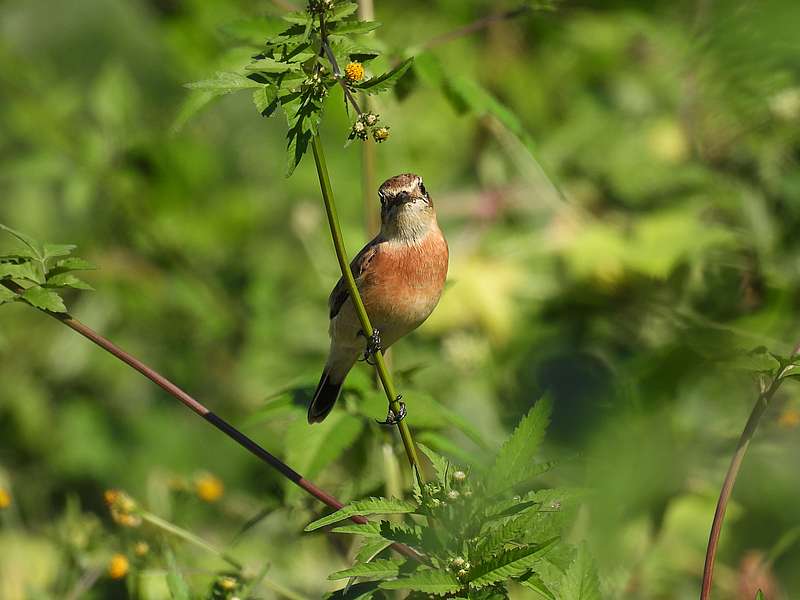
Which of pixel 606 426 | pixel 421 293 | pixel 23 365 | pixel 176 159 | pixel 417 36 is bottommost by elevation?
pixel 606 426

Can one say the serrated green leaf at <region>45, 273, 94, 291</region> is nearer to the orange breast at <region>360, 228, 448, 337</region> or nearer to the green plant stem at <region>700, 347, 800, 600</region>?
the green plant stem at <region>700, 347, 800, 600</region>

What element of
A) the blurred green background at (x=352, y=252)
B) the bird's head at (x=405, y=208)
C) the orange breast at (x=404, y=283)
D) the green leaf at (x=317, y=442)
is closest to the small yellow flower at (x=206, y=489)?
the blurred green background at (x=352, y=252)

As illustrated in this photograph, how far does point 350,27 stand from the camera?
1805 millimetres

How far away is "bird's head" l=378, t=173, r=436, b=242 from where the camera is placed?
→ 10.7 ft

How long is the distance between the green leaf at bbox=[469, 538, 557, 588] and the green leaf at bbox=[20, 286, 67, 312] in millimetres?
873

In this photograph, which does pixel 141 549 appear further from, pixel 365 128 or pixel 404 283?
pixel 365 128

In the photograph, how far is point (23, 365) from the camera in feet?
19.9

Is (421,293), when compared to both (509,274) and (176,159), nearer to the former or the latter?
(509,274)

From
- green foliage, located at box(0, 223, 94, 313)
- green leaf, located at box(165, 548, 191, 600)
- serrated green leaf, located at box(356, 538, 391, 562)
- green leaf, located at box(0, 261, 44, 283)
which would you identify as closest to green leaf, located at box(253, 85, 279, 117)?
green foliage, located at box(0, 223, 94, 313)

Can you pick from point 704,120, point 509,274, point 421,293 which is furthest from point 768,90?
point 704,120

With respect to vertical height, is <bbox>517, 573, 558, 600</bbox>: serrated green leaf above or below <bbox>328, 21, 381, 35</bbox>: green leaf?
below

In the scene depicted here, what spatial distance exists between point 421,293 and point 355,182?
10.2ft

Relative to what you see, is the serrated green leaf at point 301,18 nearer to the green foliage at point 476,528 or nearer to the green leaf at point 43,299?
the green leaf at point 43,299

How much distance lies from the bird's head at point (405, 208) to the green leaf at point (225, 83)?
1502 millimetres
